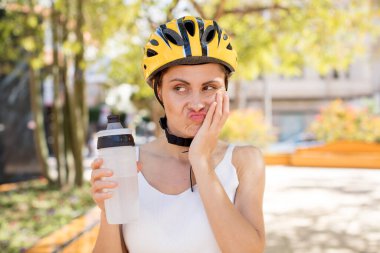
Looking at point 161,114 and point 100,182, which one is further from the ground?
point 100,182

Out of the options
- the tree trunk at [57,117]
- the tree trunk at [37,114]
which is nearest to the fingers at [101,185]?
the tree trunk at [57,117]

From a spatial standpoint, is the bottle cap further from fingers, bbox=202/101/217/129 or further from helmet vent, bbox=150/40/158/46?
helmet vent, bbox=150/40/158/46

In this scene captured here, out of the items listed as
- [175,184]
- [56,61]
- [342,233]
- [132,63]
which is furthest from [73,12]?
[175,184]

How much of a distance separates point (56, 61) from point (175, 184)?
9589mm

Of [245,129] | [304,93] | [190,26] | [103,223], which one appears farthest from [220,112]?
[304,93]

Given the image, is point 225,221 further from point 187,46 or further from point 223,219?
point 187,46

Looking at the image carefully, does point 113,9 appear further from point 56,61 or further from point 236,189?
point 236,189

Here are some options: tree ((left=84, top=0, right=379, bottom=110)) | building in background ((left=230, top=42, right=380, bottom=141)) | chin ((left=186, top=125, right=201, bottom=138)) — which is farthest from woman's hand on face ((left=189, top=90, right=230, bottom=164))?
building in background ((left=230, top=42, right=380, bottom=141))

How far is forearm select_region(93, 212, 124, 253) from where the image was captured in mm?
2049

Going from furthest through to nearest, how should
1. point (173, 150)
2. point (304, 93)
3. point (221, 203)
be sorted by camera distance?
point (304, 93) < point (173, 150) < point (221, 203)

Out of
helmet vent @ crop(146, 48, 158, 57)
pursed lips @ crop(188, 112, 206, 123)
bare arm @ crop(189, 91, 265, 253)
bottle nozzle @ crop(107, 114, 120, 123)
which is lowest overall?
bare arm @ crop(189, 91, 265, 253)

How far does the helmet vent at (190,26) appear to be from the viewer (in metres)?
2.27

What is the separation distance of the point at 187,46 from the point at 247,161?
→ 56 cm

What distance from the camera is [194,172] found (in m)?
1.95
